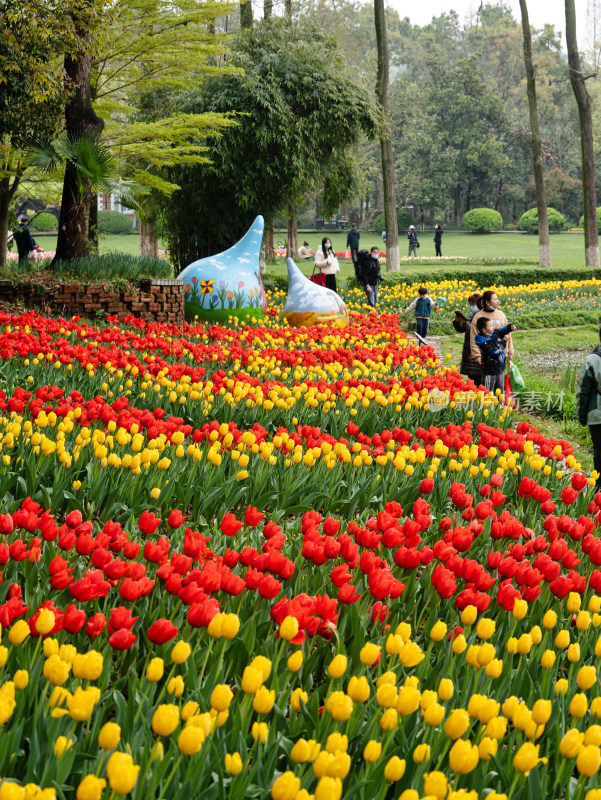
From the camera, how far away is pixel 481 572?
8.99ft

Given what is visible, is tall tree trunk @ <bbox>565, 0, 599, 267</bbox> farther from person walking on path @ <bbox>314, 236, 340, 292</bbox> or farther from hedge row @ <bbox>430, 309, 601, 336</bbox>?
person walking on path @ <bbox>314, 236, 340, 292</bbox>

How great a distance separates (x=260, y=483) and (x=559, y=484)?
193 centimetres

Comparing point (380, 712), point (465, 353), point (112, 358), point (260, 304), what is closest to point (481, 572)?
point (380, 712)

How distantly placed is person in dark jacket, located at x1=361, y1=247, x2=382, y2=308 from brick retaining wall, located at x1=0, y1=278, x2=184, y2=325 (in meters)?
5.58

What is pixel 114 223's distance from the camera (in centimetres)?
4759

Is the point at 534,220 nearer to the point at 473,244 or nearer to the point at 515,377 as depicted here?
the point at 473,244

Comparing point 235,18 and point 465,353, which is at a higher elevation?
point 235,18

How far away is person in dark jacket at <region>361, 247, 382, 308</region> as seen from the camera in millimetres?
16438

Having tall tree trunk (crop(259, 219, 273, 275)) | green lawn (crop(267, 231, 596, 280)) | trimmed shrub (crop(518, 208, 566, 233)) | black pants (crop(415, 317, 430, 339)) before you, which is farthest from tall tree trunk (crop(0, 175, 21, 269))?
trimmed shrub (crop(518, 208, 566, 233))

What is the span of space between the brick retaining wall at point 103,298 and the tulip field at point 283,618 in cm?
563

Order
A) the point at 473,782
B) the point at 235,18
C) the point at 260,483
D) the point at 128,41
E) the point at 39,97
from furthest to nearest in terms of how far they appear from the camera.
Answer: the point at 235,18 → the point at 128,41 → the point at 39,97 → the point at 260,483 → the point at 473,782

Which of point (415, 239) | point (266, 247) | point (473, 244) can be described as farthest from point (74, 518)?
point (473, 244)

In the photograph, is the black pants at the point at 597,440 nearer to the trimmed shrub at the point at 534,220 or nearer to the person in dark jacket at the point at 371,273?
the person in dark jacket at the point at 371,273

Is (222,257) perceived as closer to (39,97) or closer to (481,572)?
(39,97)
